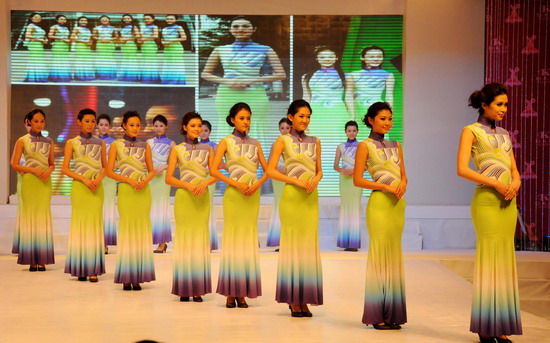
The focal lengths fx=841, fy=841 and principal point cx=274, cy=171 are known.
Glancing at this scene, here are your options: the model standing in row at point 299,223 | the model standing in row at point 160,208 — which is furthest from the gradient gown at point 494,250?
the model standing in row at point 160,208

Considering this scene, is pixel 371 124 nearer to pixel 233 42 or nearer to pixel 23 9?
pixel 233 42

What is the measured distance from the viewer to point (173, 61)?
1295 cm

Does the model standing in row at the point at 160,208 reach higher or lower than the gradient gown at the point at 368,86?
lower

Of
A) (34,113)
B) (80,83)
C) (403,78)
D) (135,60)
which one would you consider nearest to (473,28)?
(403,78)

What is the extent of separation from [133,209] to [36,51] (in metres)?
6.26

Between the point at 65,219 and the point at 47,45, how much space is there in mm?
2919

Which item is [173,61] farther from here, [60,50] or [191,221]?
[191,221]

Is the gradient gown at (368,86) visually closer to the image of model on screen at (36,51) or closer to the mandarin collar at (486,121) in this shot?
the image of model on screen at (36,51)

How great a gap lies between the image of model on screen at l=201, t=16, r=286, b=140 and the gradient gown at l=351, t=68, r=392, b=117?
116cm

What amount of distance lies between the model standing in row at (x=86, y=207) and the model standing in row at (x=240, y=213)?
1.91 meters

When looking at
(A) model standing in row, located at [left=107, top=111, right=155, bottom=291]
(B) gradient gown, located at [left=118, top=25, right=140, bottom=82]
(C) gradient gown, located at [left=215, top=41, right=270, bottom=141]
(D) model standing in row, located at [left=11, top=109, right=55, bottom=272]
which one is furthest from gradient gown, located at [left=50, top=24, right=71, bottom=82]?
(A) model standing in row, located at [left=107, top=111, right=155, bottom=291]

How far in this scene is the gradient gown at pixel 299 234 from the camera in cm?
615

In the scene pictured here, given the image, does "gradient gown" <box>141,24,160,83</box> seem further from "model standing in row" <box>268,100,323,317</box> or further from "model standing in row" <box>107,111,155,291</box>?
"model standing in row" <box>268,100,323,317</box>

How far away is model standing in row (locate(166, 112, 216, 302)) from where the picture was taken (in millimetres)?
6875
